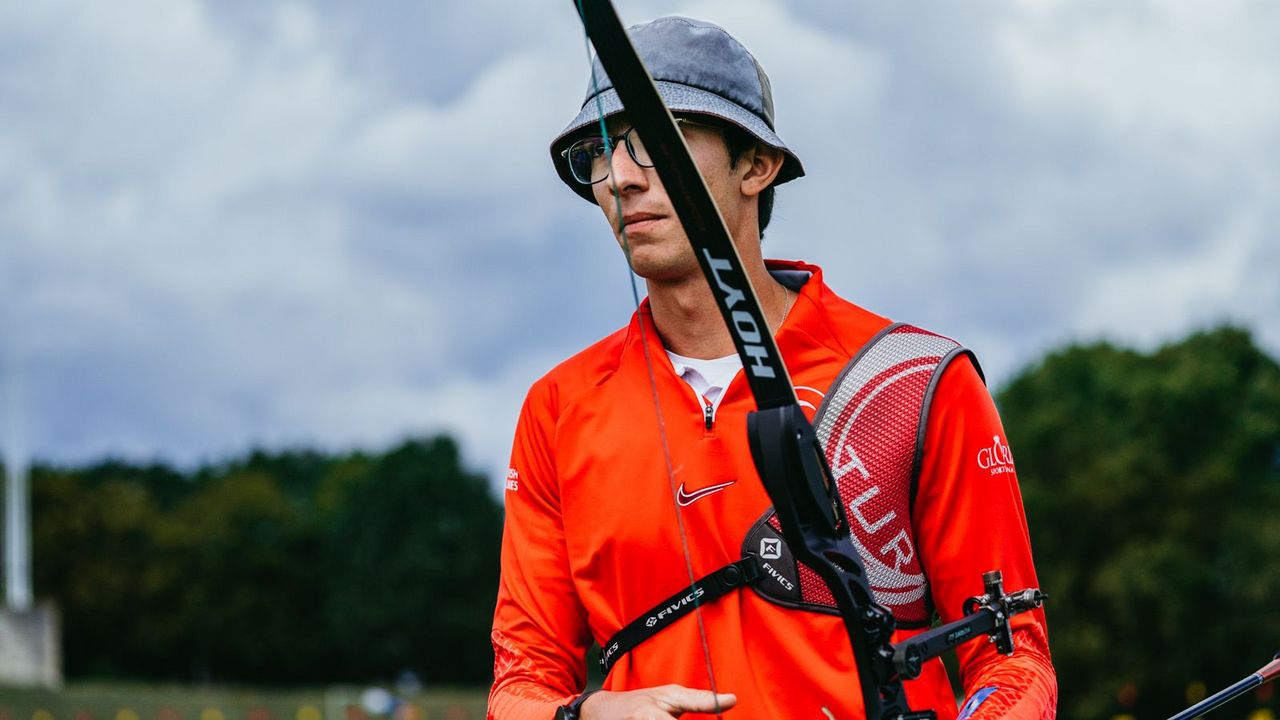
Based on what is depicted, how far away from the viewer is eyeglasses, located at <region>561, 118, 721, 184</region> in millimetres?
3461

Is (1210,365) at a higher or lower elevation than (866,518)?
higher

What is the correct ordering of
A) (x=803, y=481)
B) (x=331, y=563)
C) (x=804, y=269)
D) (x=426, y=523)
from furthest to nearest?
(x=331, y=563), (x=426, y=523), (x=804, y=269), (x=803, y=481)

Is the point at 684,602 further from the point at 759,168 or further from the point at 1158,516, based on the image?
the point at 1158,516

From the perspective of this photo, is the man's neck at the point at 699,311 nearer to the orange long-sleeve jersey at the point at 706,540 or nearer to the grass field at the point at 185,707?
the orange long-sleeve jersey at the point at 706,540

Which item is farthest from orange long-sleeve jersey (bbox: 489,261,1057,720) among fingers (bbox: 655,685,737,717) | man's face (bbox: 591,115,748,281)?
fingers (bbox: 655,685,737,717)

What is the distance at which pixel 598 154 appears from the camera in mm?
3664

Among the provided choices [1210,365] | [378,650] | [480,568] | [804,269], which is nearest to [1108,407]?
[1210,365]

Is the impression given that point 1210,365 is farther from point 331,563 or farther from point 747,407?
point 747,407

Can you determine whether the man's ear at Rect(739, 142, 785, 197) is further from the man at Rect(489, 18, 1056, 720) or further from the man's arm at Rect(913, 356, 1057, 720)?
the man's arm at Rect(913, 356, 1057, 720)

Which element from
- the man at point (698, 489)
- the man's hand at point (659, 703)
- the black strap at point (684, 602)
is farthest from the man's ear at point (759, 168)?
the man's hand at point (659, 703)

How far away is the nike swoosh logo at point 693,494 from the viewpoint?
3453 millimetres

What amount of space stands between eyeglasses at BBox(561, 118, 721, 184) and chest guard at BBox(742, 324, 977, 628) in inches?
26.3

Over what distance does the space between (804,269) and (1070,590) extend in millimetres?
46575

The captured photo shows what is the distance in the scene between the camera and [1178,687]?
45.7 m
